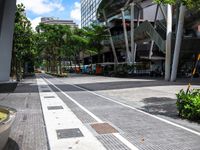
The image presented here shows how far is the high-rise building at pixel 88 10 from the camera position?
102 m

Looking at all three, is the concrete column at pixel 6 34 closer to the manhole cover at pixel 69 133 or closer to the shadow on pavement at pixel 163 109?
the shadow on pavement at pixel 163 109

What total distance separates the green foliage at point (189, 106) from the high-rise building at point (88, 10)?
8731 centimetres

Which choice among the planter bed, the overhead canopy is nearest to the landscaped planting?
the planter bed

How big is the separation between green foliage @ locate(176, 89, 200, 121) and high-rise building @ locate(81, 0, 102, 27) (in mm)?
87312

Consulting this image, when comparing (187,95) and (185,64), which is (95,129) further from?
(185,64)

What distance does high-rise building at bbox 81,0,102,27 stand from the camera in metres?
102

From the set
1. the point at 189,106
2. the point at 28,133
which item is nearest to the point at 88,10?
the point at 189,106

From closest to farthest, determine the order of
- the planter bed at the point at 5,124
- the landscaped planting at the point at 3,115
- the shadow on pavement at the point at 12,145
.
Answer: the planter bed at the point at 5,124, the landscaped planting at the point at 3,115, the shadow on pavement at the point at 12,145

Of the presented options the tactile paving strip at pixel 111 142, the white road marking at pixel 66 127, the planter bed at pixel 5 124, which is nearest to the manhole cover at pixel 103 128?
the white road marking at pixel 66 127

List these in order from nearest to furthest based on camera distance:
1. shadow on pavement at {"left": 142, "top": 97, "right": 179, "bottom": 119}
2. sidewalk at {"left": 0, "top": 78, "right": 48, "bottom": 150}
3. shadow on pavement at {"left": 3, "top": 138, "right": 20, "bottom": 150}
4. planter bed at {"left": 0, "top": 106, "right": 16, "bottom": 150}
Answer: planter bed at {"left": 0, "top": 106, "right": 16, "bottom": 150} → shadow on pavement at {"left": 3, "top": 138, "right": 20, "bottom": 150} → sidewalk at {"left": 0, "top": 78, "right": 48, "bottom": 150} → shadow on pavement at {"left": 142, "top": 97, "right": 179, "bottom": 119}

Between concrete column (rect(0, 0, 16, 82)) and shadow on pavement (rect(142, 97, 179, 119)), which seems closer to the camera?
shadow on pavement (rect(142, 97, 179, 119))

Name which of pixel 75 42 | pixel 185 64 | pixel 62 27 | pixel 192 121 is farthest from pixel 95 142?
pixel 75 42

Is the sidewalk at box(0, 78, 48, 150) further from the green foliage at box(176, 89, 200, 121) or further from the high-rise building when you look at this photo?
the high-rise building

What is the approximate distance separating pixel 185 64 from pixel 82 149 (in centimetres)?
4515
